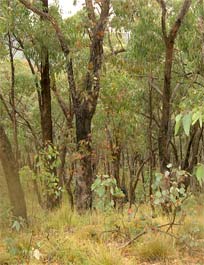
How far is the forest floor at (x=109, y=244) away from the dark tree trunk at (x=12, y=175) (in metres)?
0.63

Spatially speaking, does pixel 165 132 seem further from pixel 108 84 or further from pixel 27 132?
pixel 27 132

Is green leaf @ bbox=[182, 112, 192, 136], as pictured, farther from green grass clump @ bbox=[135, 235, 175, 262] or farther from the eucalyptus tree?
the eucalyptus tree

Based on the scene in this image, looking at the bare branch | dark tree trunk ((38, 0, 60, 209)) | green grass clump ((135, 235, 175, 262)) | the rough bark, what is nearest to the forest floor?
green grass clump ((135, 235, 175, 262))

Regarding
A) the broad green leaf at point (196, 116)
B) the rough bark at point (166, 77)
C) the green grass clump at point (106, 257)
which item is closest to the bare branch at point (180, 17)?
the rough bark at point (166, 77)

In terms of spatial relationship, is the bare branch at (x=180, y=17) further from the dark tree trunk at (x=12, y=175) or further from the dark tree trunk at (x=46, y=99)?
the dark tree trunk at (x=12, y=175)

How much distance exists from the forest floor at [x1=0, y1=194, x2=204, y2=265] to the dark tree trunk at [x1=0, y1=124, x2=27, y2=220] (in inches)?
24.7

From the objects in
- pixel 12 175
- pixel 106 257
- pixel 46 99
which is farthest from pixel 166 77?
pixel 106 257

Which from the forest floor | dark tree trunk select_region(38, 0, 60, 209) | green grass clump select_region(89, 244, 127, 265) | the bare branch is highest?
the bare branch

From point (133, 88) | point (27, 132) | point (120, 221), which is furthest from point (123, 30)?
point (27, 132)

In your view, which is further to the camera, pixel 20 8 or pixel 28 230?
pixel 20 8

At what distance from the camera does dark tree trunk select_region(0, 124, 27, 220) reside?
723 cm

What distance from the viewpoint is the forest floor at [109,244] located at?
5168 millimetres

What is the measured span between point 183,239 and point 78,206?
354 cm

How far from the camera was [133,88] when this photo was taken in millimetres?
14656
